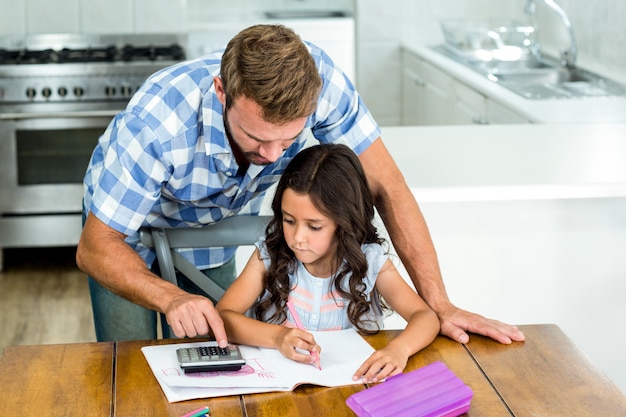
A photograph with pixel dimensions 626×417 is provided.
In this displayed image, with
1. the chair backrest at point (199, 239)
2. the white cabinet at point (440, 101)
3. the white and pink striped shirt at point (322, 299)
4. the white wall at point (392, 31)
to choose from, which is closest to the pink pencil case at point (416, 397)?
the white and pink striped shirt at point (322, 299)

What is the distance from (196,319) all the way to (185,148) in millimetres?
375

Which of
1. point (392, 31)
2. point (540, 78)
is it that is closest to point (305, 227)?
point (540, 78)

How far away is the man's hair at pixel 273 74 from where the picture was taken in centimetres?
156

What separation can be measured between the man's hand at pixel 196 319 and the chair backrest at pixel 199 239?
448 mm

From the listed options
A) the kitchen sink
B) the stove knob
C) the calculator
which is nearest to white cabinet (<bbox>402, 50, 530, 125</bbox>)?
the kitchen sink

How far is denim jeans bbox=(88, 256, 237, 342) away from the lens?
215cm

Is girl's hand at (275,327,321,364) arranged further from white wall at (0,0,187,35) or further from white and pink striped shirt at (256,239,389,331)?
white wall at (0,0,187,35)

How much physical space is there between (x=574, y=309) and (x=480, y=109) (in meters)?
1.43

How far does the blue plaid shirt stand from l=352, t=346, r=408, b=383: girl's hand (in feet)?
1.73

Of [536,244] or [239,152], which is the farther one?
[536,244]

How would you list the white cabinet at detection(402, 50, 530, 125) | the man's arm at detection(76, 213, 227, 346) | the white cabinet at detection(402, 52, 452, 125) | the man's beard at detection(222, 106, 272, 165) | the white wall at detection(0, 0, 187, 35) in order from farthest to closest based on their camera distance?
the white cabinet at detection(402, 52, 452, 125)
the white wall at detection(0, 0, 187, 35)
the white cabinet at detection(402, 50, 530, 125)
the man's beard at detection(222, 106, 272, 165)
the man's arm at detection(76, 213, 227, 346)

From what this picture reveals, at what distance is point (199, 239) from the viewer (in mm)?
2119

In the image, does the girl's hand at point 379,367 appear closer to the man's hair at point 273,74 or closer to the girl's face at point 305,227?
the girl's face at point 305,227

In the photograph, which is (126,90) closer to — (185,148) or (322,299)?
(185,148)
